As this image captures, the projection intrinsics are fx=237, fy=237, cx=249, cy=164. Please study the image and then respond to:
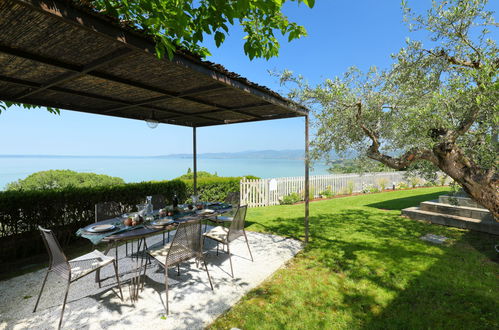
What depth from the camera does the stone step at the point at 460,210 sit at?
18.7ft

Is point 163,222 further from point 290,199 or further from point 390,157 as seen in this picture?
point 290,199

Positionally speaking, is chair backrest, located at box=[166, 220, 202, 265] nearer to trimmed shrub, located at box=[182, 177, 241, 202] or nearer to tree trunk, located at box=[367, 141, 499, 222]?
tree trunk, located at box=[367, 141, 499, 222]

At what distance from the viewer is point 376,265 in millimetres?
3889

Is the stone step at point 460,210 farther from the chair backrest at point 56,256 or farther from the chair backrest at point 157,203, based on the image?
the chair backrest at point 56,256

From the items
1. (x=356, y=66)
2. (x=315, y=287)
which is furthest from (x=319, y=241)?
(x=356, y=66)

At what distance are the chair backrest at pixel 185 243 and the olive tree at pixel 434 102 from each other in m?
2.92

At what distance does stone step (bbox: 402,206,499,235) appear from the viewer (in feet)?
17.6

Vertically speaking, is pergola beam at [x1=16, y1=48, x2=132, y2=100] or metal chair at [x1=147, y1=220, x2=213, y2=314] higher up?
pergola beam at [x1=16, y1=48, x2=132, y2=100]

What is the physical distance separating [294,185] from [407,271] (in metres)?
7.56

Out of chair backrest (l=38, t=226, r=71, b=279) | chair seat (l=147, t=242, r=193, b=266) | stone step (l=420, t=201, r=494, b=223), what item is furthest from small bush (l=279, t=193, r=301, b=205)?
chair backrest (l=38, t=226, r=71, b=279)

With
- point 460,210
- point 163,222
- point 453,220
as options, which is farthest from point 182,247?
point 460,210

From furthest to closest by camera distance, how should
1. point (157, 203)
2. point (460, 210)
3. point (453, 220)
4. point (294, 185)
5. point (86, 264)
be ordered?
point (294, 185), point (460, 210), point (453, 220), point (157, 203), point (86, 264)

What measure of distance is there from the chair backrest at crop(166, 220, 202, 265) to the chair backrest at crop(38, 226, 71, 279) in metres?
1.07

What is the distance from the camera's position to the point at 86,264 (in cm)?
289
